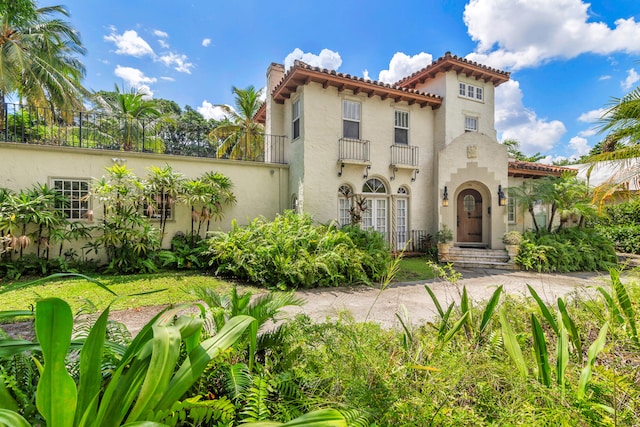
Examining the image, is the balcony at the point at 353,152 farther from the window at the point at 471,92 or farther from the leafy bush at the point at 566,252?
the leafy bush at the point at 566,252

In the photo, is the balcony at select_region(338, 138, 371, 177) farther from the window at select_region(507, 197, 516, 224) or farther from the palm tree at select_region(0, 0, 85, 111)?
the palm tree at select_region(0, 0, 85, 111)

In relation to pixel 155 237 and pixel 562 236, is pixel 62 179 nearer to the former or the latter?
pixel 155 237

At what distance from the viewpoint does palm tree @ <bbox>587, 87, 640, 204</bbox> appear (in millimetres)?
7578

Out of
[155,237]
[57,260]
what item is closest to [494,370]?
[155,237]

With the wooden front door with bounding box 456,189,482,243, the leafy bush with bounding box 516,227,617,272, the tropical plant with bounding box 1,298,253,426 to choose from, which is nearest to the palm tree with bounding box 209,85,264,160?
the wooden front door with bounding box 456,189,482,243

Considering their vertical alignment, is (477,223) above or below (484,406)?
above

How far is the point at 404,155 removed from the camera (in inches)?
499

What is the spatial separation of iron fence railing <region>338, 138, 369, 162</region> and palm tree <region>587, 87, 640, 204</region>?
7.14 metres

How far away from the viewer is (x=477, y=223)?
43.8ft

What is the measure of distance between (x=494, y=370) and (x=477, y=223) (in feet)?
42.6

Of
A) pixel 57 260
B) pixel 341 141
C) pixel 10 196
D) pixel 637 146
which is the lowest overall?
pixel 57 260

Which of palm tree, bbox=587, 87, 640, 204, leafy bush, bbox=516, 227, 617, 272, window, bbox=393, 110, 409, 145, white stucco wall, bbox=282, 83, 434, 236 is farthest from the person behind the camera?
window, bbox=393, 110, 409, 145

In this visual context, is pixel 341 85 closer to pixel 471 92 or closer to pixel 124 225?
pixel 471 92

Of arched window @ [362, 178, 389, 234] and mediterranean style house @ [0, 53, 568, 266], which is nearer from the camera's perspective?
mediterranean style house @ [0, 53, 568, 266]
